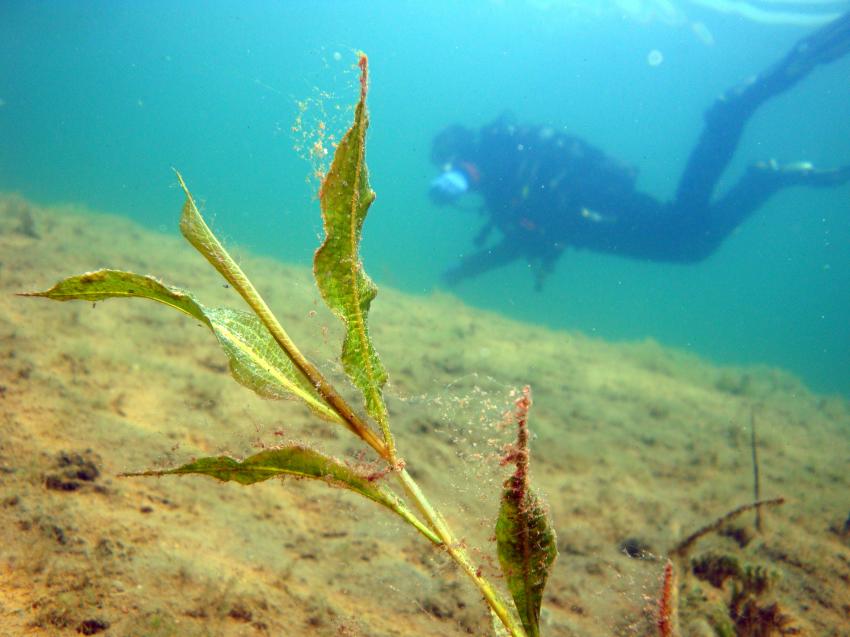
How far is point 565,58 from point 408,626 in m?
101

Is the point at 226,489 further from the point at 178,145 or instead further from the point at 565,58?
the point at 178,145

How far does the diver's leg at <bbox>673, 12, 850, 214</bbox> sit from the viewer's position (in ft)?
46.1

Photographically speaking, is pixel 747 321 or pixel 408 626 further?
pixel 747 321

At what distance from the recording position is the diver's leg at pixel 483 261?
14266mm

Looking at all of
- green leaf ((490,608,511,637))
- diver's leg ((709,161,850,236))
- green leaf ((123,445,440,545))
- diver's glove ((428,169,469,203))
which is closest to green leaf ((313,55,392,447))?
green leaf ((123,445,440,545))

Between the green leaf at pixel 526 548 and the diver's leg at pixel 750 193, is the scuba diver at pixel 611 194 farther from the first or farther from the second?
the green leaf at pixel 526 548

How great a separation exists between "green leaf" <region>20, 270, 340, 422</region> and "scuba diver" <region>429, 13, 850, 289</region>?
494 inches

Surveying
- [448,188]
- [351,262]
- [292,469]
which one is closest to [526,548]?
[292,469]

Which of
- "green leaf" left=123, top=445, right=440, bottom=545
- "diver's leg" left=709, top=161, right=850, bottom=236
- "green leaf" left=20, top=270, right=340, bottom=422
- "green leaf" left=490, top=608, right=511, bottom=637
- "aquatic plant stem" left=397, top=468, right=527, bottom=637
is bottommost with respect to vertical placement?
"green leaf" left=490, top=608, right=511, bottom=637

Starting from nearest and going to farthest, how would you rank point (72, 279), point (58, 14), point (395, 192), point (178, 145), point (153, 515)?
point (72, 279), point (153, 515), point (58, 14), point (395, 192), point (178, 145)

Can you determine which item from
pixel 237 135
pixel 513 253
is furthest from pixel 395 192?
pixel 513 253

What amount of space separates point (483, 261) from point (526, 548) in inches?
566

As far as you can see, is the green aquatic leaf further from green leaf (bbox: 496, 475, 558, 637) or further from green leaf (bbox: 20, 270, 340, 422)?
green leaf (bbox: 20, 270, 340, 422)

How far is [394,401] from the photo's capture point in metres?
4.57
